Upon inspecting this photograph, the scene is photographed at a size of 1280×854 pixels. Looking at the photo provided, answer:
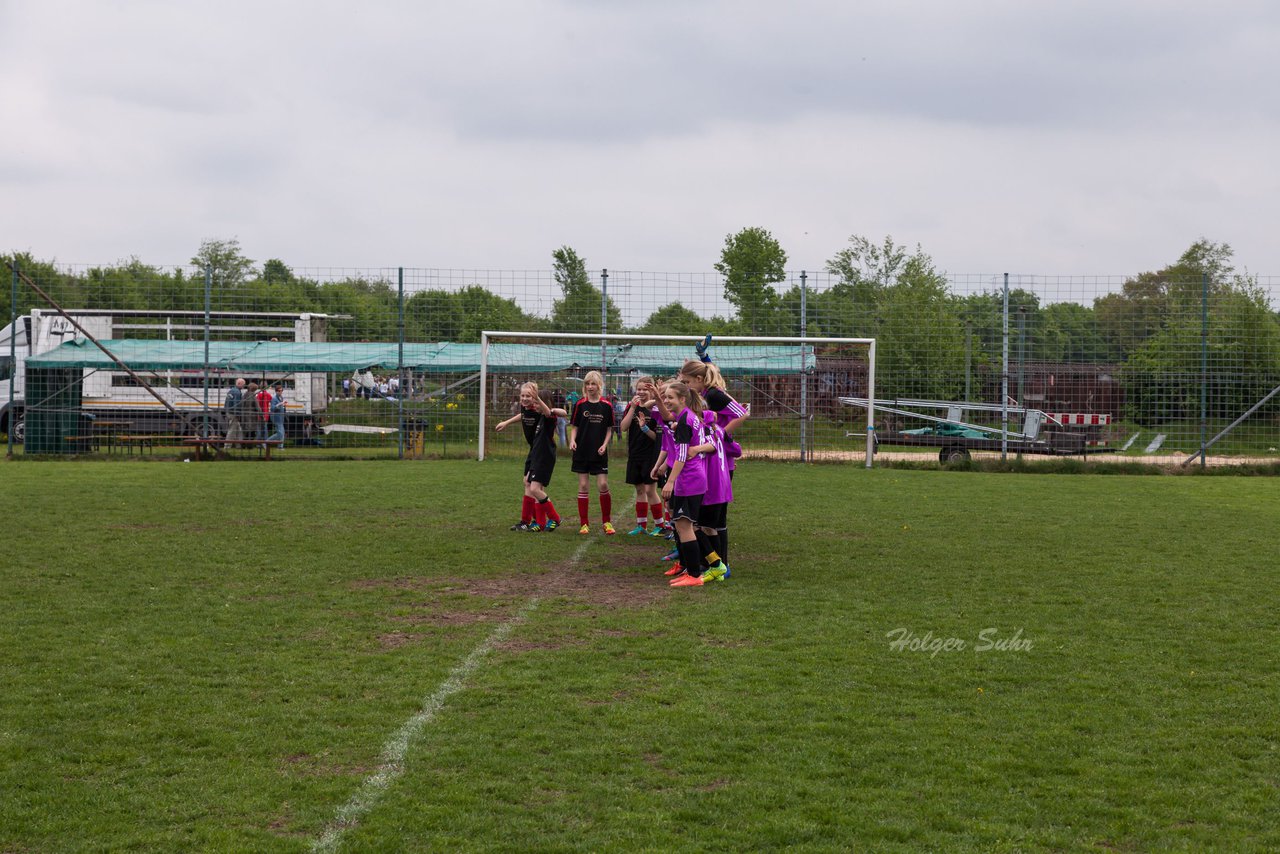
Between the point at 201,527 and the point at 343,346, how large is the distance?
44.7 ft

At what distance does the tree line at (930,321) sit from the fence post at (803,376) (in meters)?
0.07

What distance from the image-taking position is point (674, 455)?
417 inches

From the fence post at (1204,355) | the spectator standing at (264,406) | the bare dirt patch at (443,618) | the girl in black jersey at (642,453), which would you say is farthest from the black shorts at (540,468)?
the fence post at (1204,355)

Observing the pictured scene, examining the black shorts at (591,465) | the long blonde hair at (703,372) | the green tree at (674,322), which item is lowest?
the black shorts at (591,465)

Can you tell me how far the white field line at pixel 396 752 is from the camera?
425cm

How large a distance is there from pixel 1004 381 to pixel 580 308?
874 cm

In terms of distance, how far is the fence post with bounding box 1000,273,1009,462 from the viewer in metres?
23.0

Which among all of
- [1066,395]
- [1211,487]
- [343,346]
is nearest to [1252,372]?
[1066,395]

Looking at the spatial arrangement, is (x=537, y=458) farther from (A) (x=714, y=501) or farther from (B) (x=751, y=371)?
(B) (x=751, y=371)

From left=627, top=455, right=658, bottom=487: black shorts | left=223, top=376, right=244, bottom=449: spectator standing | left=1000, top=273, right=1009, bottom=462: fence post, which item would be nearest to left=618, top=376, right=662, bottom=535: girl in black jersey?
left=627, top=455, right=658, bottom=487: black shorts

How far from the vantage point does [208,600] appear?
837cm

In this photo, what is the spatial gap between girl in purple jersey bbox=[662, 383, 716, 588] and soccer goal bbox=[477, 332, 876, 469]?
1419cm

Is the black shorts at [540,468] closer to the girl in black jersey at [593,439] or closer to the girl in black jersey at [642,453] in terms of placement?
→ the girl in black jersey at [593,439]

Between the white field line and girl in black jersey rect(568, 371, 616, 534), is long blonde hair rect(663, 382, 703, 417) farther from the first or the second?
girl in black jersey rect(568, 371, 616, 534)
